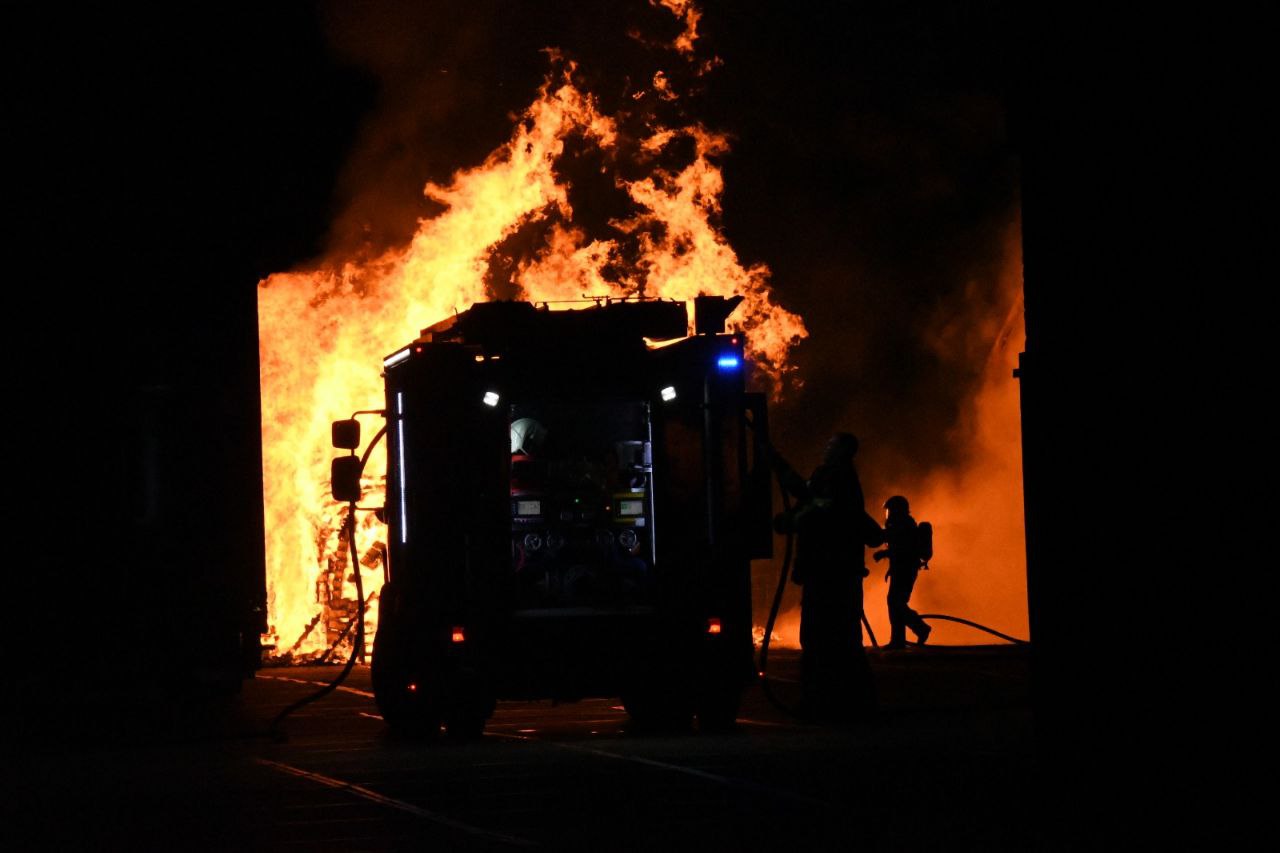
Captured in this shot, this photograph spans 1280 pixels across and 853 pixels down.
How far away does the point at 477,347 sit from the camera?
15.4 meters

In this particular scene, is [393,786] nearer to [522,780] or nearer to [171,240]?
[522,780]

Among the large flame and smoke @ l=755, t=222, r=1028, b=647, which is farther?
smoke @ l=755, t=222, r=1028, b=647

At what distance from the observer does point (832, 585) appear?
52.2 ft

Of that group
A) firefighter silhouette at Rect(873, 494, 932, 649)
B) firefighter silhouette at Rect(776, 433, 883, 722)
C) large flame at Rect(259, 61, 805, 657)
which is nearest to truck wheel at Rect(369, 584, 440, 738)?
firefighter silhouette at Rect(776, 433, 883, 722)

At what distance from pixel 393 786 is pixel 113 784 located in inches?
77.8

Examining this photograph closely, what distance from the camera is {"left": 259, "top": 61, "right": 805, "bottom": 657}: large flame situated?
2894cm

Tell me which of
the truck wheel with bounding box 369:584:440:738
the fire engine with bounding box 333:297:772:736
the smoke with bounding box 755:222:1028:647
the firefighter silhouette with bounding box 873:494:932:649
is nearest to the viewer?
the fire engine with bounding box 333:297:772:736

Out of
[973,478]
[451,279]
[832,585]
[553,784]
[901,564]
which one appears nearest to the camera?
[553,784]

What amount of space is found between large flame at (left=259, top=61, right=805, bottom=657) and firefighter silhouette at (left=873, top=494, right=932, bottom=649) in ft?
22.6

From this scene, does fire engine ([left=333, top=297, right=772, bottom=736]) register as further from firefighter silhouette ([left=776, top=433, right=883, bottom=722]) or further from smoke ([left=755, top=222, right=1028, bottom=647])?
smoke ([left=755, top=222, right=1028, bottom=647])

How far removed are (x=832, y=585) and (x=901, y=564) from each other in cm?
940

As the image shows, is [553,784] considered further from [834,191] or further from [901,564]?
[834,191]

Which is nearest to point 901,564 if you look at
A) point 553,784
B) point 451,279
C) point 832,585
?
point 451,279

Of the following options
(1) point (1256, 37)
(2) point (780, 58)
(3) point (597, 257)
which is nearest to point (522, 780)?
(1) point (1256, 37)
